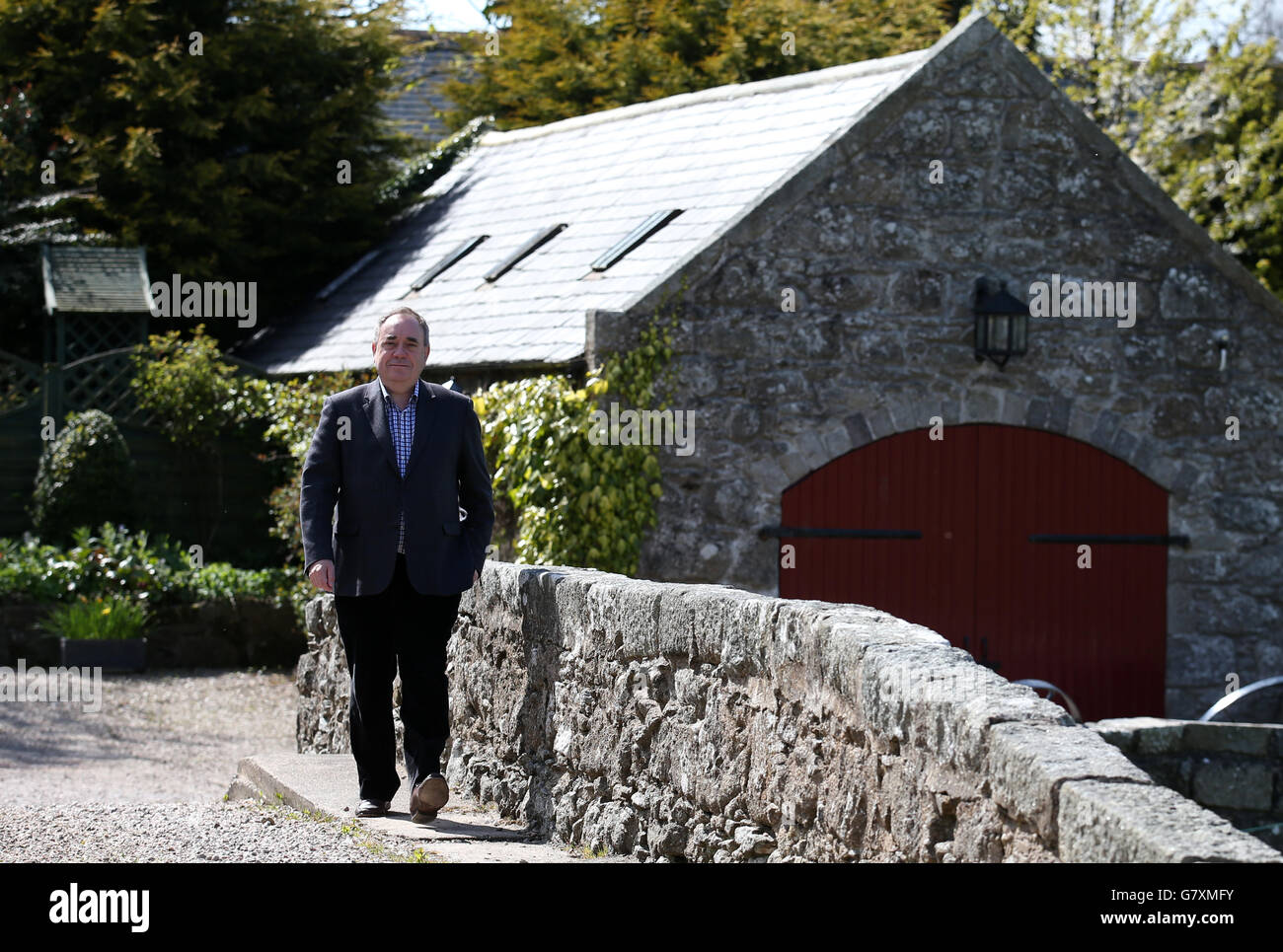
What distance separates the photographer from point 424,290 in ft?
44.0

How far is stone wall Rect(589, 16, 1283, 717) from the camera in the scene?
9.91 meters

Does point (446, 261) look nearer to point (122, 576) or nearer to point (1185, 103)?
point (122, 576)

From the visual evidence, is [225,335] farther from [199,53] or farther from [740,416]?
[740,416]

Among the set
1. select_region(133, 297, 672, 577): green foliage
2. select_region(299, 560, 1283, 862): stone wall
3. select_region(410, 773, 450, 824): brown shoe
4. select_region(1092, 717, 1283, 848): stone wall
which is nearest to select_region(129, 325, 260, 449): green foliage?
select_region(133, 297, 672, 577): green foliage

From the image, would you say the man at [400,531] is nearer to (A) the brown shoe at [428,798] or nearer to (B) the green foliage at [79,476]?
(A) the brown shoe at [428,798]

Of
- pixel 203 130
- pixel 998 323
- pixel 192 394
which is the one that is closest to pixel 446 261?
pixel 192 394

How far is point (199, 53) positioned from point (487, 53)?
5041mm

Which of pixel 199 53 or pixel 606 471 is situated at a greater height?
pixel 199 53

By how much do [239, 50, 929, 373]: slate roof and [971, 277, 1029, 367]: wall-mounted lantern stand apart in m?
1.35

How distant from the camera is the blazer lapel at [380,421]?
5562 millimetres

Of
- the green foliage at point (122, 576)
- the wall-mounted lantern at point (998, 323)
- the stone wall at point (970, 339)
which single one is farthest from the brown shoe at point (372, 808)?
the green foliage at point (122, 576)

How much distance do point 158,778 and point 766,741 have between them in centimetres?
482

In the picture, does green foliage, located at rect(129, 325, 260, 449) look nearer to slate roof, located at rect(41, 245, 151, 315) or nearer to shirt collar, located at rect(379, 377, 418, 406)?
slate roof, located at rect(41, 245, 151, 315)
